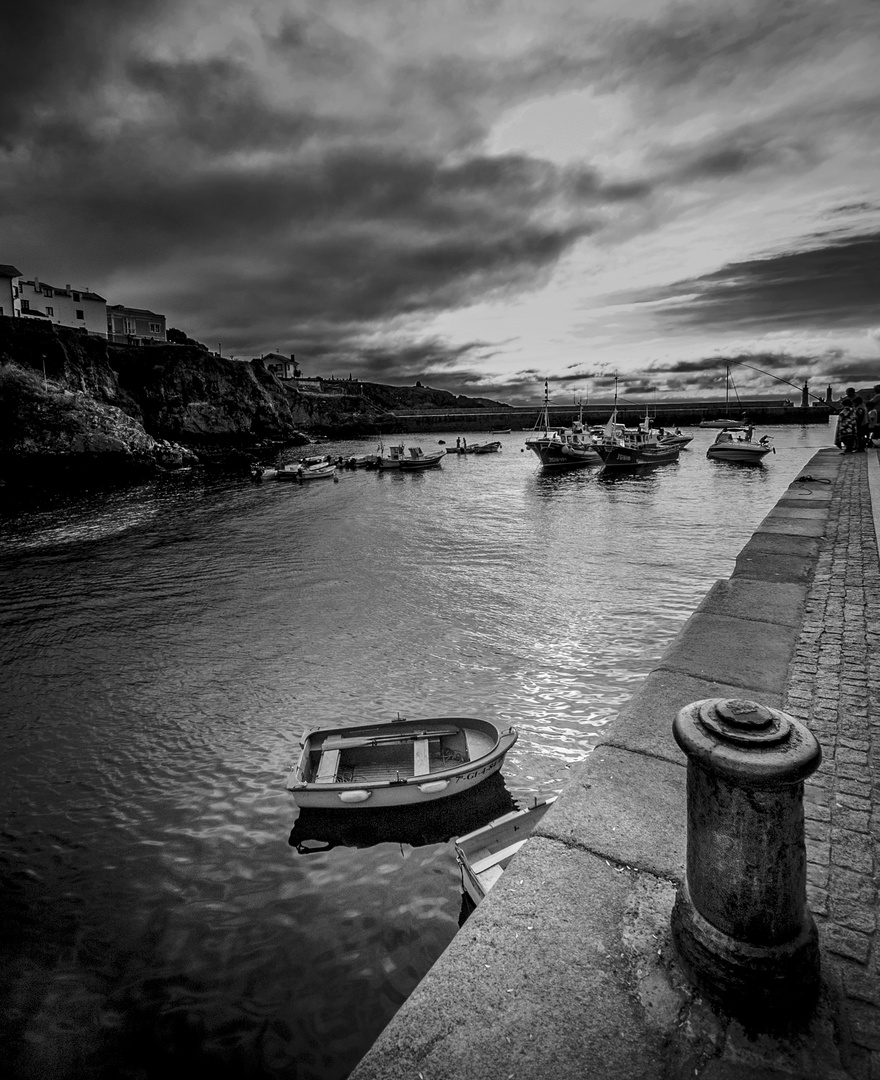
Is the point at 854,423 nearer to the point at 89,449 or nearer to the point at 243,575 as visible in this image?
the point at 243,575

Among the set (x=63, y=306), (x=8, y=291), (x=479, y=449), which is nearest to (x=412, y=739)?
(x=479, y=449)

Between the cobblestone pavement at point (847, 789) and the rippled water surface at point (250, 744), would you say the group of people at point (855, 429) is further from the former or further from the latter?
the cobblestone pavement at point (847, 789)

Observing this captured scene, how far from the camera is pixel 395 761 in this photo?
7957mm

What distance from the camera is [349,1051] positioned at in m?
4.50

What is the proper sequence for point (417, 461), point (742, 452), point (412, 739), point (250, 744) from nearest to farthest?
point (412, 739)
point (250, 744)
point (742, 452)
point (417, 461)

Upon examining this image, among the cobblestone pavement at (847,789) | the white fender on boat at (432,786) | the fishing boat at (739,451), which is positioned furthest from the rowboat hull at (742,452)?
the white fender on boat at (432,786)

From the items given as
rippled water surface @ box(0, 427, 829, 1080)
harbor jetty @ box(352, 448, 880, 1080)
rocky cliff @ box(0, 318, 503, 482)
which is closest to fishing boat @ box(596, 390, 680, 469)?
rippled water surface @ box(0, 427, 829, 1080)

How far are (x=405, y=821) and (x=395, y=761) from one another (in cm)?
89

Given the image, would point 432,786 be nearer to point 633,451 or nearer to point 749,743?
point 749,743

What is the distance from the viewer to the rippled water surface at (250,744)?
195 inches

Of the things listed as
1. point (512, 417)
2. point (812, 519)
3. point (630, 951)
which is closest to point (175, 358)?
point (812, 519)

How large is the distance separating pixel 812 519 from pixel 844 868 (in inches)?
483

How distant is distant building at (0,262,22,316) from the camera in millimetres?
65750

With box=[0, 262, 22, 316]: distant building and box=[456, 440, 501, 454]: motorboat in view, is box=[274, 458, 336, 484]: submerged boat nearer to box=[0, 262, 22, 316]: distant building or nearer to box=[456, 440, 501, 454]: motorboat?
box=[456, 440, 501, 454]: motorboat
